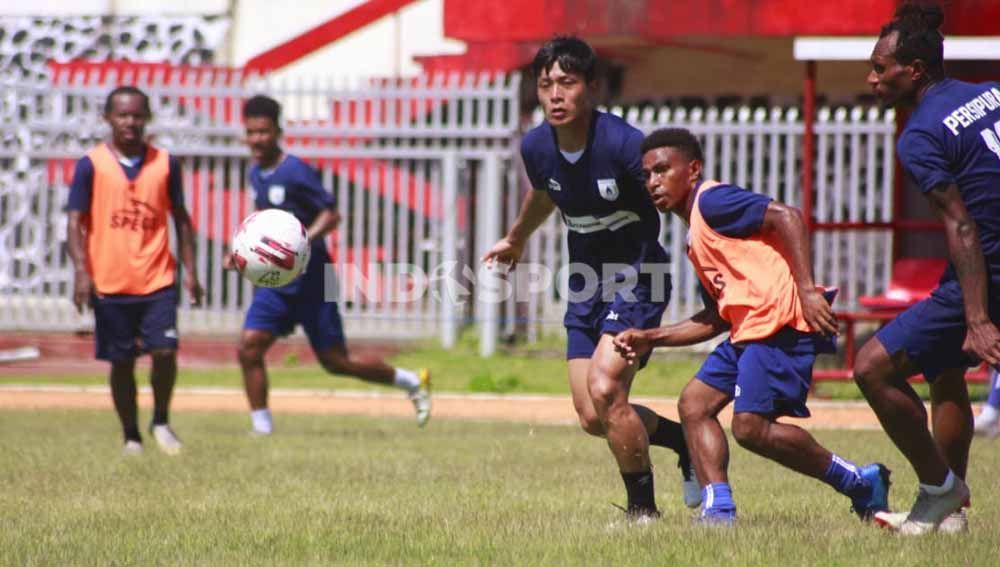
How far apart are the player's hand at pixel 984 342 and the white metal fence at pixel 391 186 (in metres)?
11.2

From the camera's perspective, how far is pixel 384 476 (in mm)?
9562

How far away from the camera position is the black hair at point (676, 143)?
7.38m

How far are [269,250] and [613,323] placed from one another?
A: 2.69 m

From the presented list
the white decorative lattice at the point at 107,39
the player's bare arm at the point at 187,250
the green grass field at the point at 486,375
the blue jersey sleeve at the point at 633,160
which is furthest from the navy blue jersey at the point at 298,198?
the white decorative lattice at the point at 107,39

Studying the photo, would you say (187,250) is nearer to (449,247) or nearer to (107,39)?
(449,247)

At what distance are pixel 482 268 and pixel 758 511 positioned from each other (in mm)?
10763

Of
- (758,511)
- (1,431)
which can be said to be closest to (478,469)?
(758,511)

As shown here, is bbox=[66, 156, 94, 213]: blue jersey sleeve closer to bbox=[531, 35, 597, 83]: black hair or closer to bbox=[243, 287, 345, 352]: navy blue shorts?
bbox=[243, 287, 345, 352]: navy blue shorts

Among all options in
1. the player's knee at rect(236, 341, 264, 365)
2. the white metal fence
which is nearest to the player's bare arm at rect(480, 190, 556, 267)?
the player's knee at rect(236, 341, 264, 365)

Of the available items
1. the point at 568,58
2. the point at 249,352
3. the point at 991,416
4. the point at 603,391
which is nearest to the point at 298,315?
the point at 249,352

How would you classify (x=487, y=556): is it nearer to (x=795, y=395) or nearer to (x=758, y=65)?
(x=795, y=395)

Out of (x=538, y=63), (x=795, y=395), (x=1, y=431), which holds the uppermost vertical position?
(x=538, y=63)

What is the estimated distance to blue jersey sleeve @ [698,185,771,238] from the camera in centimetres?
708

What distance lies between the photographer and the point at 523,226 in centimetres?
840
